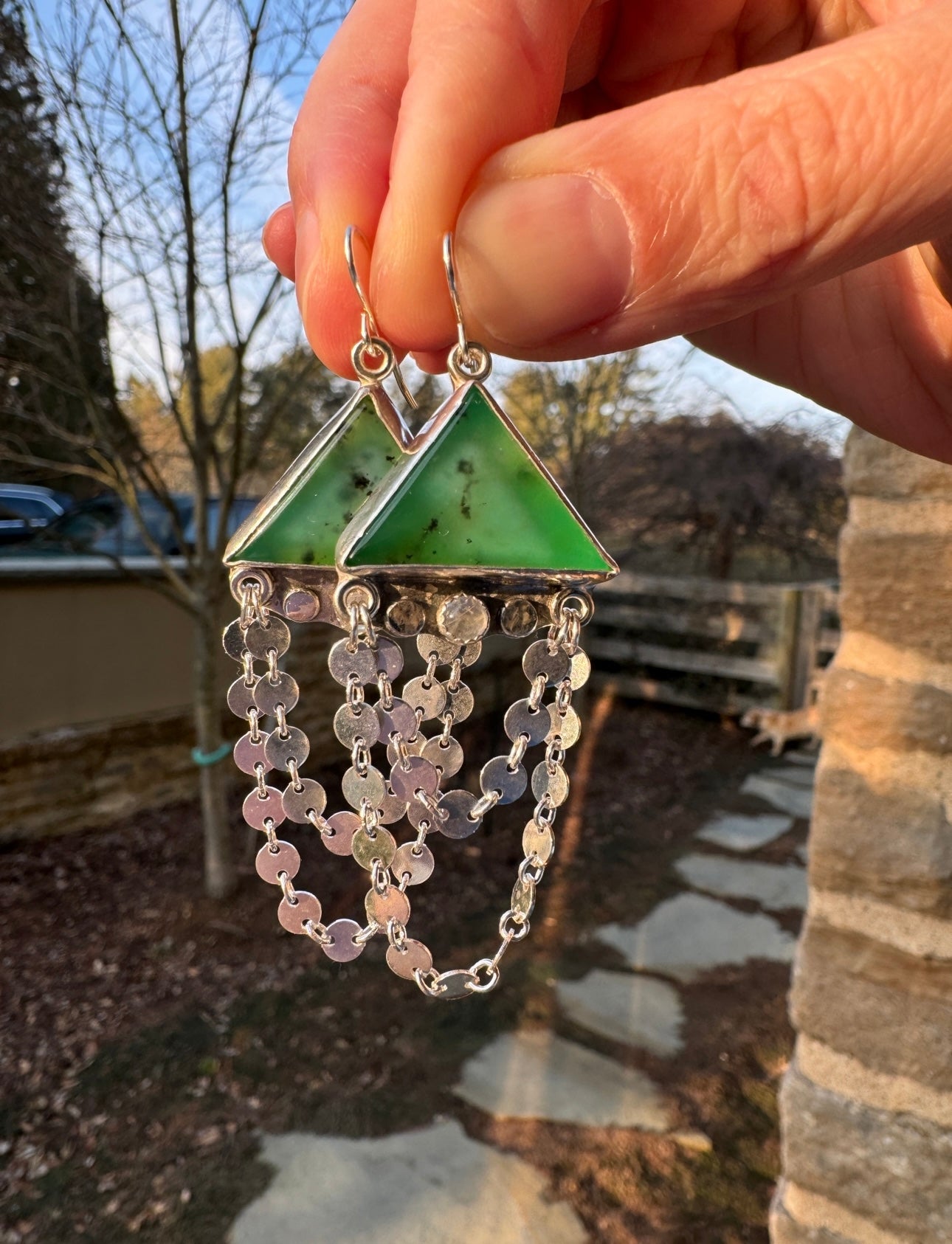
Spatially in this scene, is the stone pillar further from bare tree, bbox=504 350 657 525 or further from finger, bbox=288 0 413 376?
bare tree, bbox=504 350 657 525

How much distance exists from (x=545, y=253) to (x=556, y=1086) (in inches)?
110

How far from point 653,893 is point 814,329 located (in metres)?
3.61

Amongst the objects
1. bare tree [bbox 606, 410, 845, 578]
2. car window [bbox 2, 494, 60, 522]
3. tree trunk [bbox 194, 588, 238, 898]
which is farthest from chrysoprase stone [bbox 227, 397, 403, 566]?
bare tree [bbox 606, 410, 845, 578]

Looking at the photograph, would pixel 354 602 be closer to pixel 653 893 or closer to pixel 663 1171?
pixel 663 1171

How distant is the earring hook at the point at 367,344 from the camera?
1012 mm

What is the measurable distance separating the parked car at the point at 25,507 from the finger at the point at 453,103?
436 centimetres

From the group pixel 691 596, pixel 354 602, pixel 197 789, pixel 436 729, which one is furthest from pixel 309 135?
pixel 691 596

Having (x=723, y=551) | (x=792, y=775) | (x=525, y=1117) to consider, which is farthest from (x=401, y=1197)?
(x=723, y=551)

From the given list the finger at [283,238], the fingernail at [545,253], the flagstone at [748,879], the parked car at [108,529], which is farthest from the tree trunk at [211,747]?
the fingernail at [545,253]

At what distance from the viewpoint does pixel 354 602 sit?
97 cm

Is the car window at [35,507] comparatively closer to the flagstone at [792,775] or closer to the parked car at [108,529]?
the parked car at [108,529]

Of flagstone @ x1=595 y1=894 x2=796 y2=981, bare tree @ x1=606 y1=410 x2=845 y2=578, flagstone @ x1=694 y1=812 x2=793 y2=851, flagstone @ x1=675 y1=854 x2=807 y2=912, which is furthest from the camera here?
bare tree @ x1=606 y1=410 x2=845 y2=578

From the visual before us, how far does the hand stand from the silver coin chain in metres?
0.38

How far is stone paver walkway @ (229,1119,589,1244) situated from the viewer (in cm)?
224
